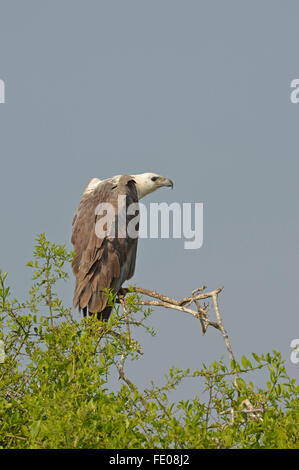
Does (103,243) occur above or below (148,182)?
below

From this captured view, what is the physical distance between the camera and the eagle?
8242mm

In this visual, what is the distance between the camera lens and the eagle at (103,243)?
8242 mm

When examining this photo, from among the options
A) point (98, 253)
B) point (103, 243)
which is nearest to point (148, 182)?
point (103, 243)

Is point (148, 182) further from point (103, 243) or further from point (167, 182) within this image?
point (103, 243)

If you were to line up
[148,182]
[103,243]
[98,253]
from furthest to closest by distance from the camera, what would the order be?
[148,182] < [103,243] < [98,253]

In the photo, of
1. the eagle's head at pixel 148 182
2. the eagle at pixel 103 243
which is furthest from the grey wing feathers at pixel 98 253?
the eagle's head at pixel 148 182

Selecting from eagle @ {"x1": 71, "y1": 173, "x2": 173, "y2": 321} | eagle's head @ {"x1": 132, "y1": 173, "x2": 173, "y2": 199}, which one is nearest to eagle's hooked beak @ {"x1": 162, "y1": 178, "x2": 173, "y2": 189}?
eagle's head @ {"x1": 132, "y1": 173, "x2": 173, "y2": 199}

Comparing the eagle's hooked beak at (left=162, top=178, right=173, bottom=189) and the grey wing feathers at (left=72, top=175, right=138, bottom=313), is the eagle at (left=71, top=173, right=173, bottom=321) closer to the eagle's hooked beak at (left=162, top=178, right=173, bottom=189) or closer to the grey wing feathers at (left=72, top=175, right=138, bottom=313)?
the grey wing feathers at (left=72, top=175, right=138, bottom=313)

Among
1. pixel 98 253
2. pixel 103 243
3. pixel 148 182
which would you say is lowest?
pixel 98 253

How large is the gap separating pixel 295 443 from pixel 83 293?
4653 mm

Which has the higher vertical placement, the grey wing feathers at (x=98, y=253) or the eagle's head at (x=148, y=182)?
the eagle's head at (x=148, y=182)

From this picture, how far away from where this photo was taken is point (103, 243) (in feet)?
28.4

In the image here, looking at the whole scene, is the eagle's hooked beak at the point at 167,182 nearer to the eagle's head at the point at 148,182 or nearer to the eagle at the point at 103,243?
the eagle's head at the point at 148,182

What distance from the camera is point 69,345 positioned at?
4.45m
